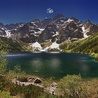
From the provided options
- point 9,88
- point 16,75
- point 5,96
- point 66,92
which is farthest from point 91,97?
point 16,75

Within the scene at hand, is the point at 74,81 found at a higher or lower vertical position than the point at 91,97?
higher

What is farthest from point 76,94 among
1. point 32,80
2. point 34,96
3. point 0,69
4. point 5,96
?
point 32,80

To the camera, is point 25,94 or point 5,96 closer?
point 5,96

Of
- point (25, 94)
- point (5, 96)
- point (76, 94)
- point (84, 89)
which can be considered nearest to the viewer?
point (5, 96)

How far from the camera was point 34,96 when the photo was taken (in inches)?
1547

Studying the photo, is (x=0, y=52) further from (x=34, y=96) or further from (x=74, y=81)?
(x=74, y=81)


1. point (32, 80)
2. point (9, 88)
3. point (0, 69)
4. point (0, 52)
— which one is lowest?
point (32, 80)

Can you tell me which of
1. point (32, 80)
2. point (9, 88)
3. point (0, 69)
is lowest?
point (32, 80)

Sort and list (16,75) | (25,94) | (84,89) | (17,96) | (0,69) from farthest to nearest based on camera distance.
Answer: (16,75) → (84,89) → (0,69) → (25,94) → (17,96)

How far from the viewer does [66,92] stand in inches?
2250

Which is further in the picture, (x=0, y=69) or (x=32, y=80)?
(x=32, y=80)

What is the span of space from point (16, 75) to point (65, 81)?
57.8 metres

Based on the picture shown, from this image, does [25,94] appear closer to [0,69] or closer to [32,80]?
[0,69]

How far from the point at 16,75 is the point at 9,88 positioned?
234ft
